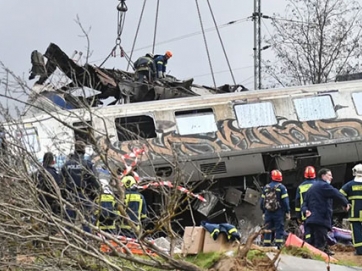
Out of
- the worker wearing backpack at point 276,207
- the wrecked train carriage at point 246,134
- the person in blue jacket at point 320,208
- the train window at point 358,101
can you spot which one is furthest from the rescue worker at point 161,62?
the person in blue jacket at point 320,208

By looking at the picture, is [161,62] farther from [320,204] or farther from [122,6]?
[320,204]

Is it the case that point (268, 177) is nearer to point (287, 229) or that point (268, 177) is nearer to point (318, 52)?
point (287, 229)

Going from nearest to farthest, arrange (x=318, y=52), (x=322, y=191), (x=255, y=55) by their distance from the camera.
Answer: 1. (x=322, y=191)
2. (x=255, y=55)
3. (x=318, y=52)

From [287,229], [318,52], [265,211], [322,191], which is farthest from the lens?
[318,52]

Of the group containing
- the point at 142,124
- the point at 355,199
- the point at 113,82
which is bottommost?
the point at 355,199

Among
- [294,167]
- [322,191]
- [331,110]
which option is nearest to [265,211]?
[322,191]

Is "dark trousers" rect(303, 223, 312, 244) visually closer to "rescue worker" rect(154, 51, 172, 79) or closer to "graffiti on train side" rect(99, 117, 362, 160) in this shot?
"graffiti on train side" rect(99, 117, 362, 160)

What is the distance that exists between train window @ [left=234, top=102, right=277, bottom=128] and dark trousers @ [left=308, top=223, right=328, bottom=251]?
10.9ft

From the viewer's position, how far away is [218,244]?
780 centimetres

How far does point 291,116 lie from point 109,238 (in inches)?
273

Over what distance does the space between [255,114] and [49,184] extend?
20.8ft

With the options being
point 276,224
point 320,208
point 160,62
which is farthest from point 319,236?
point 160,62

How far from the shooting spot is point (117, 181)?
21.2ft

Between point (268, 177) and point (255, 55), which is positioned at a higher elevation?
point (255, 55)
